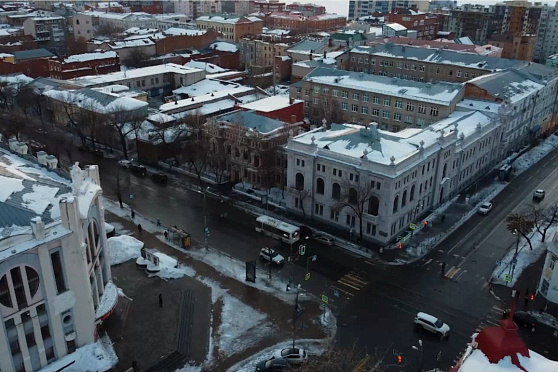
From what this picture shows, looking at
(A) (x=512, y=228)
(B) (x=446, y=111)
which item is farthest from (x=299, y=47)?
(A) (x=512, y=228)

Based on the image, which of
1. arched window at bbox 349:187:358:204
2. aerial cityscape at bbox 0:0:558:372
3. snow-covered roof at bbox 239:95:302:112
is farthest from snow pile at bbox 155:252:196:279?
snow-covered roof at bbox 239:95:302:112

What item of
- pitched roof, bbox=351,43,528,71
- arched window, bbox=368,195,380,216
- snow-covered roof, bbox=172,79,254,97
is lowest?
arched window, bbox=368,195,380,216

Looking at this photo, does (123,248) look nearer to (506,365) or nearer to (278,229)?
(278,229)

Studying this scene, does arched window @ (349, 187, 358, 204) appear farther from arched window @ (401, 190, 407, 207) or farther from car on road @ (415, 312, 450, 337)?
car on road @ (415, 312, 450, 337)

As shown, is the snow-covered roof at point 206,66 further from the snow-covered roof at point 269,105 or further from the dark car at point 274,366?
the dark car at point 274,366

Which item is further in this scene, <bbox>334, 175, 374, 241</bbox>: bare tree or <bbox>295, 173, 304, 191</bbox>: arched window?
<bbox>295, 173, 304, 191</bbox>: arched window

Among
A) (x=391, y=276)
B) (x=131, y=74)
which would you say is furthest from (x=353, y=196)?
(x=131, y=74)

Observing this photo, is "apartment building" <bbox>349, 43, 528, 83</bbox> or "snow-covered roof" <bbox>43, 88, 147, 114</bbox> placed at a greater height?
"apartment building" <bbox>349, 43, 528, 83</bbox>
